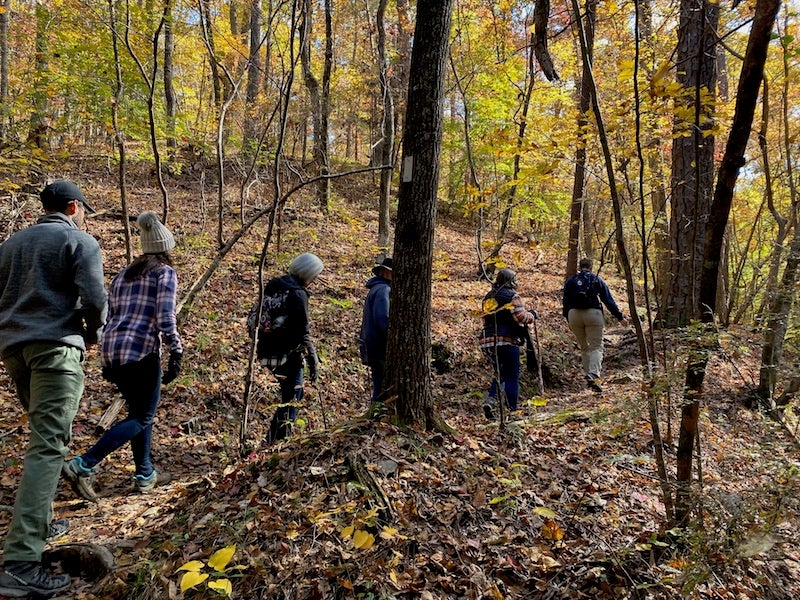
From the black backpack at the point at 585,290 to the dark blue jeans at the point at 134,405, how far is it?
6.19 metres

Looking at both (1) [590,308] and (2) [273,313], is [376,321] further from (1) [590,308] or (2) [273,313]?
(1) [590,308]

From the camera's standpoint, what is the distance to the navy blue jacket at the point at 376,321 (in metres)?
5.07

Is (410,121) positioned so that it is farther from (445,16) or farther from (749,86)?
(749,86)

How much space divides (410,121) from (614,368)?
21.3 feet

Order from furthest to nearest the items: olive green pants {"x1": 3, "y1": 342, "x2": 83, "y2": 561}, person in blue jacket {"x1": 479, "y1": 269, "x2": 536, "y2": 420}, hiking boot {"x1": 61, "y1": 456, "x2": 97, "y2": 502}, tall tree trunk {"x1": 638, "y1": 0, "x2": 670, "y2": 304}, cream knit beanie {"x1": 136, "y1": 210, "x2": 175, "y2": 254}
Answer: person in blue jacket {"x1": 479, "y1": 269, "x2": 536, "y2": 420} < tall tree trunk {"x1": 638, "y1": 0, "x2": 670, "y2": 304} < cream knit beanie {"x1": 136, "y1": 210, "x2": 175, "y2": 254} < hiking boot {"x1": 61, "y1": 456, "x2": 97, "y2": 502} < olive green pants {"x1": 3, "y1": 342, "x2": 83, "y2": 561}

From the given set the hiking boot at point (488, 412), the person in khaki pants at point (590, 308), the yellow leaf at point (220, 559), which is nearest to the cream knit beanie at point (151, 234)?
the yellow leaf at point (220, 559)

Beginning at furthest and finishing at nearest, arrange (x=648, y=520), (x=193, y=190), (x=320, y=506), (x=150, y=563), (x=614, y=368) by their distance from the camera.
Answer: (x=193, y=190) < (x=614, y=368) < (x=648, y=520) < (x=320, y=506) < (x=150, y=563)

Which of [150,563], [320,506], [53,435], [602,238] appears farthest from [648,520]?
[602,238]

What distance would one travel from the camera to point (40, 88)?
9.30 metres

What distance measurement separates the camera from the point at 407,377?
3.80m

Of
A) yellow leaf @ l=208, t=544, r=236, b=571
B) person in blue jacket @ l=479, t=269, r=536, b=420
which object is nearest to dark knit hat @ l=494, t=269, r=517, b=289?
person in blue jacket @ l=479, t=269, r=536, b=420

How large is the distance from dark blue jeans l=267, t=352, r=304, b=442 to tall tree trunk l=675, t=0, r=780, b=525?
131 inches

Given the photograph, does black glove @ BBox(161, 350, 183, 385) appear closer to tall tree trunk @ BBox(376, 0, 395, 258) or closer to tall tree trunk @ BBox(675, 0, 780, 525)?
tall tree trunk @ BBox(675, 0, 780, 525)

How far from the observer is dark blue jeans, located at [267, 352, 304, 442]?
4707mm
